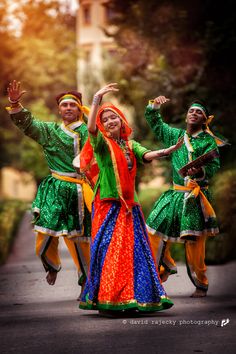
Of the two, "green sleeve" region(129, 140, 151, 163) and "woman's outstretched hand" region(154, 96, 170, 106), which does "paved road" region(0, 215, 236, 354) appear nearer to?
"green sleeve" region(129, 140, 151, 163)

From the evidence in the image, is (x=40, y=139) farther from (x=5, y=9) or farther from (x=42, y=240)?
(x=5, y=9)

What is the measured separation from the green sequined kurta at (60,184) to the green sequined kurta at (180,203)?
76 centimetres

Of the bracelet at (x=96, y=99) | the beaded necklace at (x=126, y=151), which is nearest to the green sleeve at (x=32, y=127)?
the beaded necklace at (x=126, y=151)

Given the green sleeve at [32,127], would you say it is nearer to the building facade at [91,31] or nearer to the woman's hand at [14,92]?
the woman's hand at [14,92]

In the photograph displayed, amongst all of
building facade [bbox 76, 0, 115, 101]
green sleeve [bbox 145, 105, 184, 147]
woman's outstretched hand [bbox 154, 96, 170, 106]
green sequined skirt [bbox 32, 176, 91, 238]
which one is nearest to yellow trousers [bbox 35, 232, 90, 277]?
green sequined skirt [bbox 32, 176, 91, 238]

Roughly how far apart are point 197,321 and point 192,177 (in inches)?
123

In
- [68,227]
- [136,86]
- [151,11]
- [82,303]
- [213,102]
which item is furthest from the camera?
[136,86]

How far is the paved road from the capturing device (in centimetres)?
815

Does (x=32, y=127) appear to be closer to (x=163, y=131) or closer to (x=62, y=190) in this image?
(x=62, y=190)

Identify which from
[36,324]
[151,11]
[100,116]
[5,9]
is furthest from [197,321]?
[5,9]

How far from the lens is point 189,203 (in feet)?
40.4

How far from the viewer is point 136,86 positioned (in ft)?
80.6

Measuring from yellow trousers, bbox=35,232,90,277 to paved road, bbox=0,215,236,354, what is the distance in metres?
0.35

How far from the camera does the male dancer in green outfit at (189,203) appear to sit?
40.3ft
